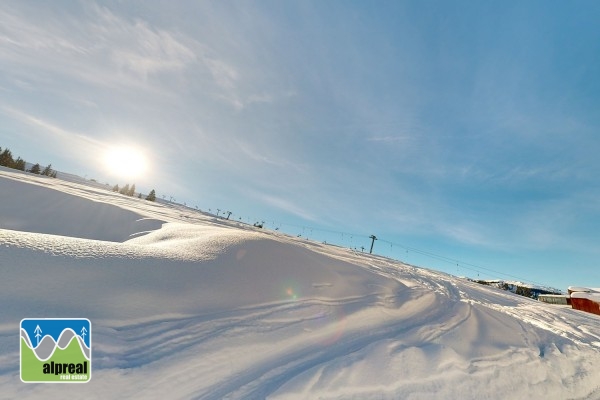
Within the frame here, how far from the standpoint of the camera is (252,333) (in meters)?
3.01

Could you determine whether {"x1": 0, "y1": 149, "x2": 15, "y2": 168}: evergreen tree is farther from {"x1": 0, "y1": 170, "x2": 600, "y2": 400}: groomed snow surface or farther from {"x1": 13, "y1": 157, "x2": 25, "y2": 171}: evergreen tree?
{"x1": 0, "y1": 170, "x2": 600, "y2": 400}: groomed snow surface

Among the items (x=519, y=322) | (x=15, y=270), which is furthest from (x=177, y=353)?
(x=519, y=322)

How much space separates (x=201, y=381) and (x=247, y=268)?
202 cm

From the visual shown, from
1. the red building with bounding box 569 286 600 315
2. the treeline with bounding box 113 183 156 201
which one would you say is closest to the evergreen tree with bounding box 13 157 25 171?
the treeline with bounding box 113 183 156 201

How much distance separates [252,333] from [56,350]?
1.71 metres

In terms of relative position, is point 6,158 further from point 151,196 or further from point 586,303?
point 586,303

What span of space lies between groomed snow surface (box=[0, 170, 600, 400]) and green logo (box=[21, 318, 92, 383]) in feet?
0.18

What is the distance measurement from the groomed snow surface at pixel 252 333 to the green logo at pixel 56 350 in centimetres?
6

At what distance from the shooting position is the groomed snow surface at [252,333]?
2334mm

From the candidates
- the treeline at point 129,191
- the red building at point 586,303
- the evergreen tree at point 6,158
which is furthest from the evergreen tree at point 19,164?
the red building at point 586,303

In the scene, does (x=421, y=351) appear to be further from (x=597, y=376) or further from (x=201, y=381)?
(x=597, y=376)

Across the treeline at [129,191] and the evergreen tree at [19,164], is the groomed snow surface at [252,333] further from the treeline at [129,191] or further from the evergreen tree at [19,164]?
the evergreen tree at [19,164]

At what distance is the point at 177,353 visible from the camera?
97.8 inches

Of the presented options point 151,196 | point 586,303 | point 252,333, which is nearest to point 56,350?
point 252,333
